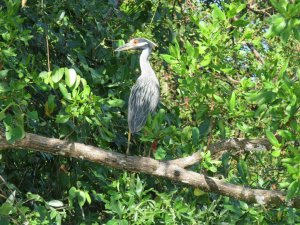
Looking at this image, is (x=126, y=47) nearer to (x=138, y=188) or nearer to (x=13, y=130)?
(x=138, y=188)

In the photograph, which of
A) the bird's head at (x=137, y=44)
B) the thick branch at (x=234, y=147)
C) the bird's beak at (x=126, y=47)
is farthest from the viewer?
Result: the bird's head at (x=137, y=44)

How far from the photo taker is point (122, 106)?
160 inches

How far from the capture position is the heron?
392 cm

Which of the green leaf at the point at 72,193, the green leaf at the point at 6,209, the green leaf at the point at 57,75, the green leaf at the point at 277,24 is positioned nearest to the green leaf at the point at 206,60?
the green leaf at the point at 57,75

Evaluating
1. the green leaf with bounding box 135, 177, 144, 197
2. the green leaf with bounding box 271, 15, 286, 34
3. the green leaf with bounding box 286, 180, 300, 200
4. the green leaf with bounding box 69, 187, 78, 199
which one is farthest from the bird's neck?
the green leaf with bounding box 271, 15, 286, 34

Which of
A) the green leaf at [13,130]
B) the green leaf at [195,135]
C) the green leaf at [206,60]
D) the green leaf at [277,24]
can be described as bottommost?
the green leaf at [195,135]

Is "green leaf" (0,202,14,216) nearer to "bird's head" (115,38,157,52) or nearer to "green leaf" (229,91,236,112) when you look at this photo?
"green leaf" (229,91,236,112)

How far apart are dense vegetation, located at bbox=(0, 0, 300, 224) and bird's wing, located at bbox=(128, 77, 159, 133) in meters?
0.11

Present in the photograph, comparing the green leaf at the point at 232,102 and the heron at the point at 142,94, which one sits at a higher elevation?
the green leaf at the point at 232,102

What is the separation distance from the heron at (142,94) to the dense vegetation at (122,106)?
9cm

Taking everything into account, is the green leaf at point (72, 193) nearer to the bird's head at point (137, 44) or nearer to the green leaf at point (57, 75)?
the green leaf at point (57, 75)

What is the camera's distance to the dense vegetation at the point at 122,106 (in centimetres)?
326

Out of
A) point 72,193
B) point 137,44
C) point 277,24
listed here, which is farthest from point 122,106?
point 277,24

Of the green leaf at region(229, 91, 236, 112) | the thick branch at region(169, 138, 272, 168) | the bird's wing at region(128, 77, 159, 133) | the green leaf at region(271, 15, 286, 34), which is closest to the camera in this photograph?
the green leaf at region(271, 15, 286, 34)
